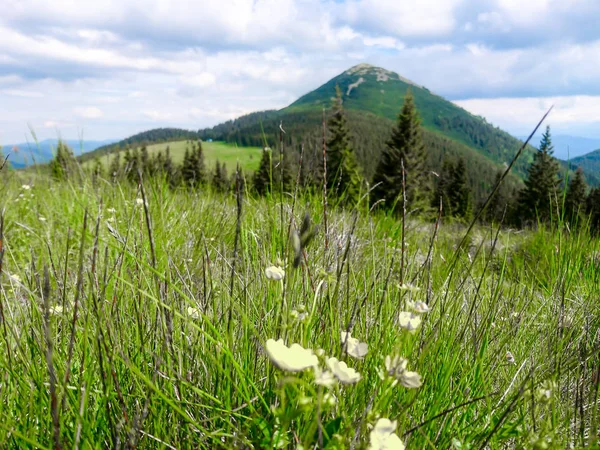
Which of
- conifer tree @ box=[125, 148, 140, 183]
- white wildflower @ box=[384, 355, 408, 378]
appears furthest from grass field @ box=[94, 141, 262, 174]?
white wildflower @ box=[384, 355, 408, 378]

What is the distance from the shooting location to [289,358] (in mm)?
653

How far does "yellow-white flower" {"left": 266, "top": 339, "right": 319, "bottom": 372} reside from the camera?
61 centimetres

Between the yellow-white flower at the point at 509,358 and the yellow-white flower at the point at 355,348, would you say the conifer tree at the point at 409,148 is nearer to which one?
the yellow-white flower at the point at 509,358

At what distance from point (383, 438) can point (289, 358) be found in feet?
0.89

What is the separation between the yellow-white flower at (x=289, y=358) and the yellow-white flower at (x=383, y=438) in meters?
0.20

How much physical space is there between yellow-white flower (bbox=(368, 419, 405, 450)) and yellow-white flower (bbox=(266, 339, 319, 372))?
7.8 inches

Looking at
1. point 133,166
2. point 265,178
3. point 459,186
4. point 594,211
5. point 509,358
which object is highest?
point 133,166

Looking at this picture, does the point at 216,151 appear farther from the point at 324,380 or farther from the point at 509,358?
the point at 324,380

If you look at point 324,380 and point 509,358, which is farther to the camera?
point 509,358

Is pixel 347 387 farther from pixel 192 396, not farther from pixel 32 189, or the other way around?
pixel 32 189

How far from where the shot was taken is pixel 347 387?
1136 mm

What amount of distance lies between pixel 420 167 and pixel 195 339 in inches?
1327

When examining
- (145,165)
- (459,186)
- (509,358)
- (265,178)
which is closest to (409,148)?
(459,186)

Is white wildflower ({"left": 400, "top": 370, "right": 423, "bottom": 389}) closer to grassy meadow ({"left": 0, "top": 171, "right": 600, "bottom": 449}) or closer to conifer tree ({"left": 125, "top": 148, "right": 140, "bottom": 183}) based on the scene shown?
grassy meadow ({"left": 0, "top": 171, "right": 600, "bottom": 449})
